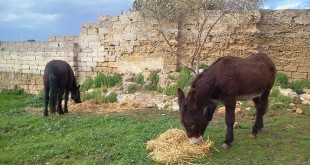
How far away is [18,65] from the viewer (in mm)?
20250

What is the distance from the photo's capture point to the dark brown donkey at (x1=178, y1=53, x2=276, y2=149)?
6.73m

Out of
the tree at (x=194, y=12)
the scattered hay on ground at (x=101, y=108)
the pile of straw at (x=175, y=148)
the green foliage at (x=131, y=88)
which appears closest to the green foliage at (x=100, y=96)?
the scattered hay on ground at (x=101, y=108)

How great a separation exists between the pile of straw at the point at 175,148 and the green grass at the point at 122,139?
0.15 metres

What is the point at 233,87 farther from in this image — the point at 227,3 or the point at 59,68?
the point at 227,3

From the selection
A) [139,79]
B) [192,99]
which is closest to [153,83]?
[139,79]

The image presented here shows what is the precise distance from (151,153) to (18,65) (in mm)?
15044

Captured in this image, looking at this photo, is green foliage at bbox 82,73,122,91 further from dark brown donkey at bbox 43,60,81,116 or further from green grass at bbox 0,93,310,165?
green grass at bbox 0,93,310,165

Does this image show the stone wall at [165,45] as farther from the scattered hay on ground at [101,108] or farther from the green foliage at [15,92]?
the scattered hay on ground at [101,108]

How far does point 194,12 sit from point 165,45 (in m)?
1.88

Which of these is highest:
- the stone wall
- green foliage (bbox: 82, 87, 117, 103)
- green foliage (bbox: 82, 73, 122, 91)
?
the stone wall

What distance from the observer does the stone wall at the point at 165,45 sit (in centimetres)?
1509

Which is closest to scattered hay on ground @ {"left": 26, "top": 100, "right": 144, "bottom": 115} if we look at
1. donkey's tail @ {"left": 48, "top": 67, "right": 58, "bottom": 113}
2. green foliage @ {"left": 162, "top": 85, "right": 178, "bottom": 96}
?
green foliage @ {"left": 162, "top": 85, "right": 178, "bottom": 96}

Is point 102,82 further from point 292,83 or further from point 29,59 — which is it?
point 292,83

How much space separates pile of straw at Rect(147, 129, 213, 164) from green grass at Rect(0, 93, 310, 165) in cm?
15
